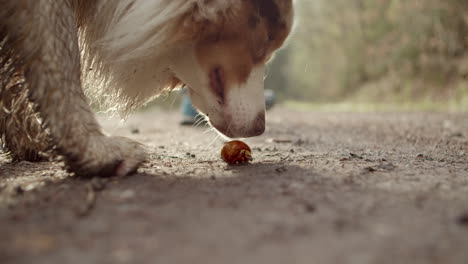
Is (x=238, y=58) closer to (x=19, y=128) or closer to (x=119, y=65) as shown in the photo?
(x=119, y=65)

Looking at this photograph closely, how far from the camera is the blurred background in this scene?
8.26m

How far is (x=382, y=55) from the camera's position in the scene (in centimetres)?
1148

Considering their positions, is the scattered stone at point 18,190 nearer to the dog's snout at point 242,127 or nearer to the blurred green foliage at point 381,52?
the dog's snout at point 242,127

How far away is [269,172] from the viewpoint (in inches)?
81.6

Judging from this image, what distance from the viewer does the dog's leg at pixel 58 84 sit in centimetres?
181

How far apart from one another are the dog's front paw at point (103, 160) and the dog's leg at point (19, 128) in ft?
1.50

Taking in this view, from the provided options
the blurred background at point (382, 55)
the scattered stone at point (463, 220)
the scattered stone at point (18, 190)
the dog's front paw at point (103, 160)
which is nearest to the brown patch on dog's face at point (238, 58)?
the blurred background at point (382, 55)

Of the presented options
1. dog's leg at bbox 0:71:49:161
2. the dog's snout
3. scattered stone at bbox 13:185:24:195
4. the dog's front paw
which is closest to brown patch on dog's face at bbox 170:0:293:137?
the dog's snout

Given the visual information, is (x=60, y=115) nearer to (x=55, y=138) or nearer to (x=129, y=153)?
(x=55, y=138)

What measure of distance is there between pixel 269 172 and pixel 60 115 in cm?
100

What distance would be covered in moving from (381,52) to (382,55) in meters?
0.12

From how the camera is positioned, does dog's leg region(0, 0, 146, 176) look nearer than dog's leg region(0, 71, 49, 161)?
Yes

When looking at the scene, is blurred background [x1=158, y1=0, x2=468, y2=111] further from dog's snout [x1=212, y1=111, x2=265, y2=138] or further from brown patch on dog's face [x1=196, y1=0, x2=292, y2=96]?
dog's snout [x1=212, y1=111, x2=265, y2=138]

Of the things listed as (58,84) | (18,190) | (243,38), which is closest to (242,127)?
(243,38)
